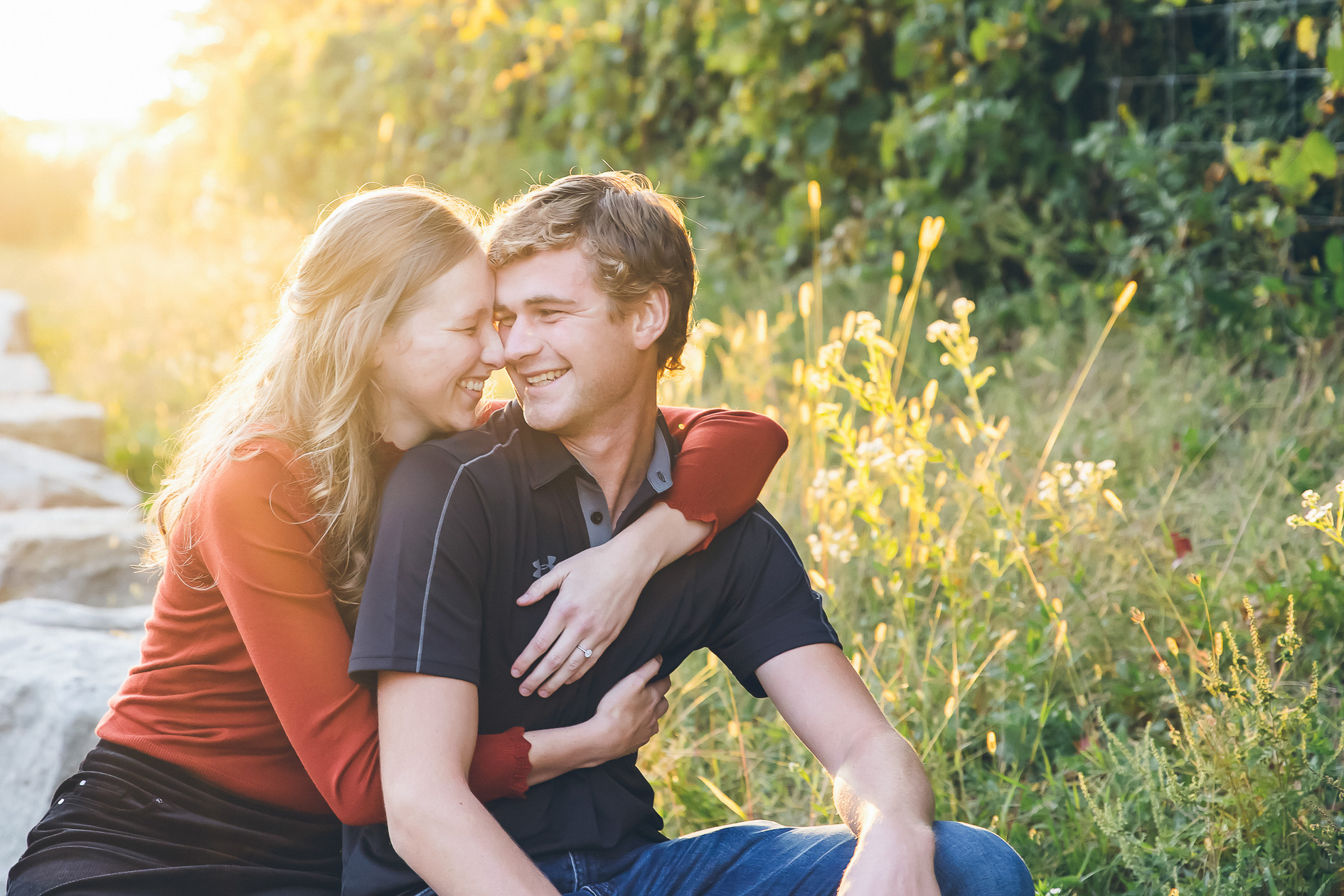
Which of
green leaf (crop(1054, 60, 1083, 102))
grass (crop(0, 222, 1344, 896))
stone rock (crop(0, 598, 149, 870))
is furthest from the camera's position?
green leaf (crop(1054, 60, 1083, 102))

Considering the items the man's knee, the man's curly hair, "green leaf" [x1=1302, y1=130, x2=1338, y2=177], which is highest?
the man's curly hair

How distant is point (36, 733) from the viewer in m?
2.47

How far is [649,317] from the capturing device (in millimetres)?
2113

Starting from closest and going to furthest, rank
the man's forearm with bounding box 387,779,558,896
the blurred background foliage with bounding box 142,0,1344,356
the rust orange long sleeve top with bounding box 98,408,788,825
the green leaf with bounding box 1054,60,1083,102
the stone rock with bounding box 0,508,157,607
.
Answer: the man's forearm with bounding box 387,779,558,896 → the rust orange long sleeve top with bounding box 98,408,788,825 → the stone rock with bounding box 0,508,157,607 → the blurred background foliage with bounding box 142,0,1344,356 → the green leaf with bounding box 1054,60,1083,102

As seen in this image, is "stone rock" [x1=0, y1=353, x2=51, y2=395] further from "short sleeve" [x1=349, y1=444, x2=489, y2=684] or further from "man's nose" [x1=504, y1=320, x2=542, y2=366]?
"short sleeve" [x1=349, y1=444, x2=489, y2=684]

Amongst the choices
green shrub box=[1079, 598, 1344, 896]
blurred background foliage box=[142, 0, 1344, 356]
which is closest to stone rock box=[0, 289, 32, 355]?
blurred background foliage box=[142, 0, 1344, 356]

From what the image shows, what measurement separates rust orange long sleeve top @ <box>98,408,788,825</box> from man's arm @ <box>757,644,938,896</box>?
12.7 inches

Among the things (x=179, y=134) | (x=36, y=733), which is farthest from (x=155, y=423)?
(x=179, y=134)

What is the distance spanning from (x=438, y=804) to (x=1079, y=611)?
1.88 metres

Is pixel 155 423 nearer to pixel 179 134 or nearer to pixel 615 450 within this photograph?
pixel 615 450

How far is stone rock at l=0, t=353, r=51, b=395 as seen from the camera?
21.8 feet

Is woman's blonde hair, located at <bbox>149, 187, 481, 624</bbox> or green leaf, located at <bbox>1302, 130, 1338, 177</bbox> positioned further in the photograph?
green leaf, located at <bbox>1302, 130, 1338, 177</bbox>

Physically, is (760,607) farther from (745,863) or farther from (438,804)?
(438,804)

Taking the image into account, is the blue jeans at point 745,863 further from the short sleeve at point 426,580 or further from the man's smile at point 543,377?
the man's smile at point 543,377
